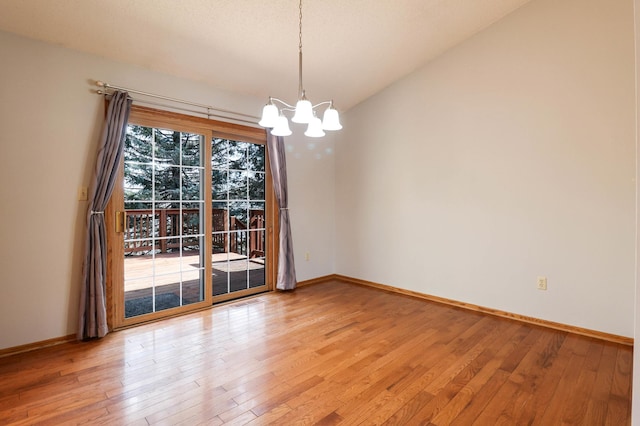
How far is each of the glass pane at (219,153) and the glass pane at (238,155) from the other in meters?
0.06

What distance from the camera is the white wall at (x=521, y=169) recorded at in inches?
113

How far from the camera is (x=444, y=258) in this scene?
13.0ft

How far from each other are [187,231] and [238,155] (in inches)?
46.2

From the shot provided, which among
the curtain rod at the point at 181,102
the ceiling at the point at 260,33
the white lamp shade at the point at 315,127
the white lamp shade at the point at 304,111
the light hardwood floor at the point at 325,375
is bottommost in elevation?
the light hardwood floor at the point at 325,375

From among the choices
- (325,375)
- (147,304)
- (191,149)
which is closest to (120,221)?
(147,304)

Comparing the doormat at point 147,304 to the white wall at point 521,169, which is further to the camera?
the doormat at point 147,304

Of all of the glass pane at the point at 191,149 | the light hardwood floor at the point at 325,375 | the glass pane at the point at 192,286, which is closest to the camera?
the light hardwood floor at the point at 325,375

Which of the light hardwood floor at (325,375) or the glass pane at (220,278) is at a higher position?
the glass pane at (220,278)

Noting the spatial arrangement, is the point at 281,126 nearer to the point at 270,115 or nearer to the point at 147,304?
the point at 270,115

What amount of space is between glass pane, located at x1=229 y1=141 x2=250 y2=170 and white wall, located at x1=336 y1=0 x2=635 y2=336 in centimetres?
183

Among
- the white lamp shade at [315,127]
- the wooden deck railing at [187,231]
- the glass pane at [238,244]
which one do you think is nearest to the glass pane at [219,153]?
the wooden deck railing at [187,231]

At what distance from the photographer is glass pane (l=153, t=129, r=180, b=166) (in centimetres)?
343

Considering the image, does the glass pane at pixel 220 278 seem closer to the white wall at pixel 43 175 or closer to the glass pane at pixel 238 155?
the glass pane at pixel 238 155

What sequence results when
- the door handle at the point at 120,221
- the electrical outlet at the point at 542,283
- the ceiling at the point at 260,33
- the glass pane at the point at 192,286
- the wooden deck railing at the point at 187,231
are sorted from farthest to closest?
the glass pane at the point at 192,286
the wooden deck railing at the point at 187,231
the electrical outlet at the point at 542,283
the door handle at the point at 120,221
the ceiling at the point at 260,33
